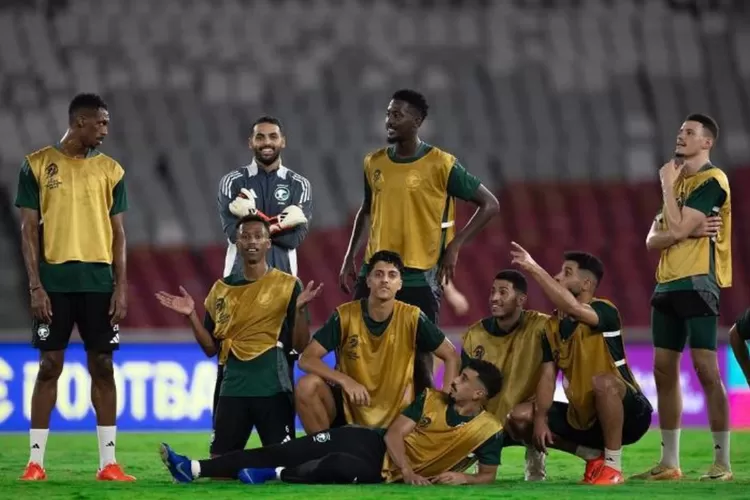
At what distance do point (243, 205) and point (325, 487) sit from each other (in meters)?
1.75

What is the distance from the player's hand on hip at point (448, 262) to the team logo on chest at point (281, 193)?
2.82 feet

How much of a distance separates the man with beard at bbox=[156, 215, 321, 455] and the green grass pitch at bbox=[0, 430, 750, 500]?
475 millimetres

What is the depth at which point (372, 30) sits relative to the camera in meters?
15.1

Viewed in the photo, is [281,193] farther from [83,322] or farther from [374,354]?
[83,322]

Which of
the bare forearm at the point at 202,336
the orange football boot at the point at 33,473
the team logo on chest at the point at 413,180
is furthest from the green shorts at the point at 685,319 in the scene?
the orange football boot at the point at 33,473

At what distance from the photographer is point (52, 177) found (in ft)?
23.3

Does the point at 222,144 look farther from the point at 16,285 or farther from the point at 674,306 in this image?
the point at 674,306

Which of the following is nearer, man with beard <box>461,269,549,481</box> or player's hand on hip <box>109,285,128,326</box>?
player's hand on hip <box>109,285,128,326</box>

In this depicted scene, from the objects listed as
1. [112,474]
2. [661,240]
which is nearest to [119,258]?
[112,474]

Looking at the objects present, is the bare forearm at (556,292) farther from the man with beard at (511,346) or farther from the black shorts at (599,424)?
the black shorts at (599,424)

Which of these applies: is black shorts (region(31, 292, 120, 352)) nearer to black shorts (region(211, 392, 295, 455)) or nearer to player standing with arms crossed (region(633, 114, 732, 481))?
black shorts (region(211, 392, 295, 455))

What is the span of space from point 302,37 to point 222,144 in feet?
5.31

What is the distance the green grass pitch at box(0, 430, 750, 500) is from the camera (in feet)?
20.1

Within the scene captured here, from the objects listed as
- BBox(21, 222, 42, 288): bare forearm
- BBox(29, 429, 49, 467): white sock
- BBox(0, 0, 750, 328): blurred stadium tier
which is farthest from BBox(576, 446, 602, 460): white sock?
BBox(0, 0, 750, 328): blurred stadium tier
